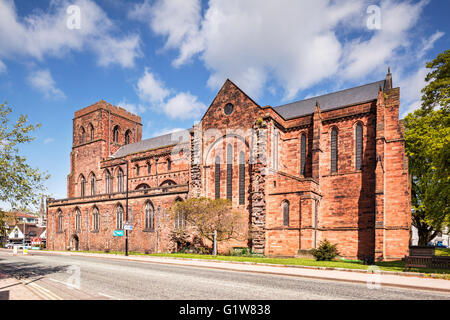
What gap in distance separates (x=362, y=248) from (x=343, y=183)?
5616 millimetres

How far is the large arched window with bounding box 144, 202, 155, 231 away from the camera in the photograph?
3425 cm

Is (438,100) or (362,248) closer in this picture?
(438,100)

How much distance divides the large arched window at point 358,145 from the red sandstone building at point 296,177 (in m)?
0.08

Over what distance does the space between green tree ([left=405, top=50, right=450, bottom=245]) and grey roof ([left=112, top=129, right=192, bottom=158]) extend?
1033 inches

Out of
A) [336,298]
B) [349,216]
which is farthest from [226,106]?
[336,298]

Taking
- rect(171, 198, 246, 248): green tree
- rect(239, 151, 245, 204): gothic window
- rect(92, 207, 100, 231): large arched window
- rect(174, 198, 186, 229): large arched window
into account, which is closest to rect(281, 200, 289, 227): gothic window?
rect(171, 198, 246, 248): green tree

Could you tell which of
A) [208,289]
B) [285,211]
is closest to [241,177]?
[285,211]

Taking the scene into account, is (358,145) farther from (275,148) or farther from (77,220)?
(77,220)

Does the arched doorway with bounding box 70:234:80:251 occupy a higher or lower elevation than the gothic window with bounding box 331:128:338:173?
lower

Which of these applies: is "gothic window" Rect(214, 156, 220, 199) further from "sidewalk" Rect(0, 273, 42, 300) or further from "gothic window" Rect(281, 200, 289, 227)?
"sidewalk" Rect(0, 273, 42, 300)

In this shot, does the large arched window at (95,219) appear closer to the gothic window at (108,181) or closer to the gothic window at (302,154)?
the gothic window at (108,181)

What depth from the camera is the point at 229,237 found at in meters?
26.6

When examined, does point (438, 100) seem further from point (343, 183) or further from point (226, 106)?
point (226, 106)

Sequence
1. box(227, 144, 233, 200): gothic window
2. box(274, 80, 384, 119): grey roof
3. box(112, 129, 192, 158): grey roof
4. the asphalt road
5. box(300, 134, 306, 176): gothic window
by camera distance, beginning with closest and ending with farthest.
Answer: the asphalt road < box(300, 134, 306, 176): gothic window < box(227, 144, 233, 200): gothic window < box(274, 80, 384, 119): grey roof < box(112, 129, 192, 158): grey roof
